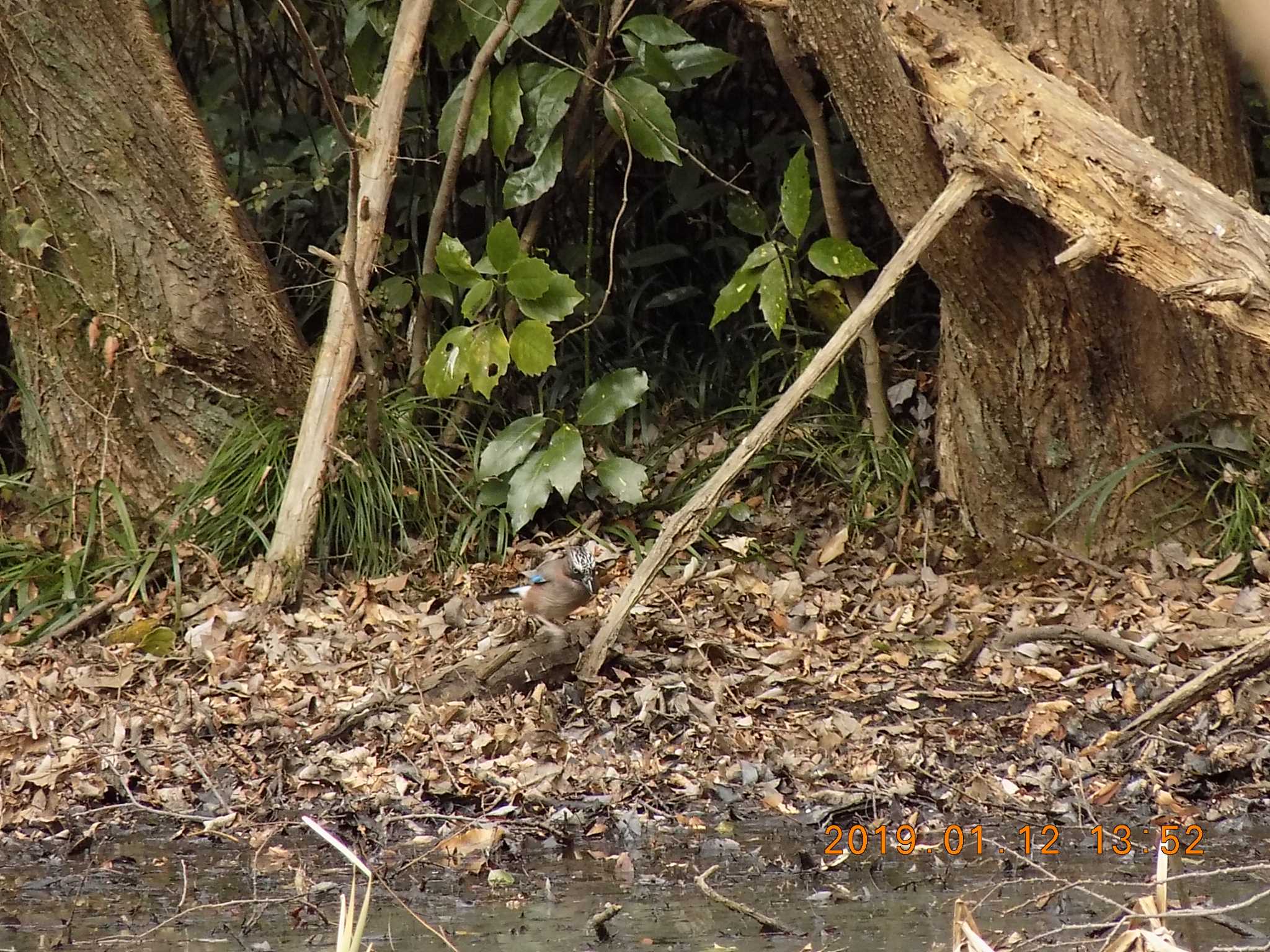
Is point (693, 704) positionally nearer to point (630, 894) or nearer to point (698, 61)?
point (630, 894)

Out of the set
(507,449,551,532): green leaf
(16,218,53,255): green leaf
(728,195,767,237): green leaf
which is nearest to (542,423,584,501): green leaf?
(507,449,551,532): green leaf

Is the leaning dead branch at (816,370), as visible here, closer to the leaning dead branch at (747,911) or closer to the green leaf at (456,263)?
the leaning dead branch at (747,911)

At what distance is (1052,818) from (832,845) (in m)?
0.58

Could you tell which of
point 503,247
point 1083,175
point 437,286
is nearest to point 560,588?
point 503,247

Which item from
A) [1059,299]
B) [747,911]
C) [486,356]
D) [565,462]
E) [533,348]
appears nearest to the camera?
[747,911]

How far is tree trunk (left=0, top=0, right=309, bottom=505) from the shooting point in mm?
5090

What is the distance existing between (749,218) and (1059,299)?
1572mm

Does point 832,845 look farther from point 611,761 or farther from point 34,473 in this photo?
point 34,473

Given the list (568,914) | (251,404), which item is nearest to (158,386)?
(251,404)

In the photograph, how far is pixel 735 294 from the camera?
17.9 ft

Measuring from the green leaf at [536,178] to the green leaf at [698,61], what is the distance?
0.54 m

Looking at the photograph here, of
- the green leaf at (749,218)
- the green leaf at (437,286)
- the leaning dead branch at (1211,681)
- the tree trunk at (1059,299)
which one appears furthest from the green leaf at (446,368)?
the leaning dead branch at (1211,681)

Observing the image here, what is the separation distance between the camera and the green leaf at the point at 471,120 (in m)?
5.48

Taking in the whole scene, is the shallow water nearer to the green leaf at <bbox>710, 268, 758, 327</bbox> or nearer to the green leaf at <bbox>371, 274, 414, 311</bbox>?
the green leaf at <bbox>710, 268, 758, 327</bbox>
